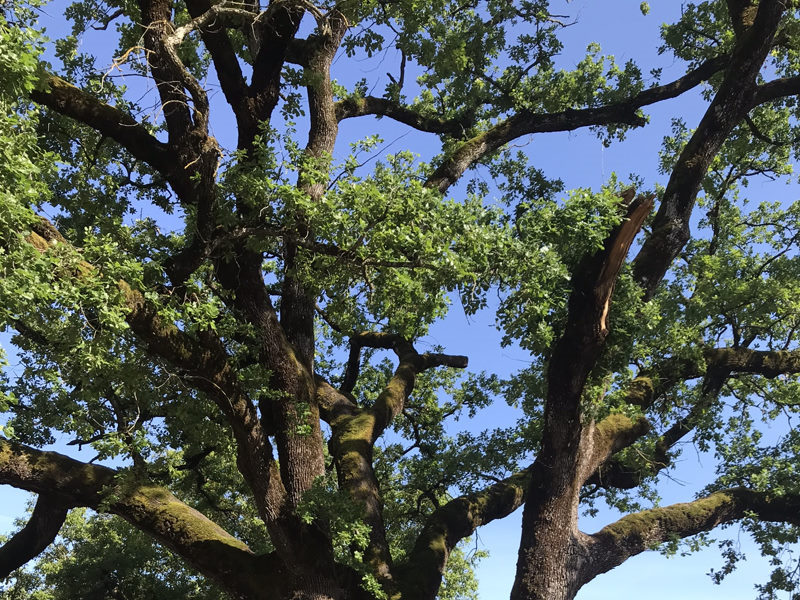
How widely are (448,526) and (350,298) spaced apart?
151 inches

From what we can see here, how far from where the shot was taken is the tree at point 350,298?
6633mm

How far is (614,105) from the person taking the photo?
11555mm

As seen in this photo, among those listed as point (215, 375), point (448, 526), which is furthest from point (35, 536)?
point (448, 526)

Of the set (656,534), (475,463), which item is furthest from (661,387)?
(475,463)

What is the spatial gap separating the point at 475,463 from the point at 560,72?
24.0ft

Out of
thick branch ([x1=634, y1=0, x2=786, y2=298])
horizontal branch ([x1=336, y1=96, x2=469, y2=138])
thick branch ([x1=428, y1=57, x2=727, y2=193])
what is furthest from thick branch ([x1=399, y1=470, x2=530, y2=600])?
horizontal branch ([x1=336, y1=96, x2=469, y2=138])

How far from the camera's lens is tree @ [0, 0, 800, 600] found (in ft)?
21.8

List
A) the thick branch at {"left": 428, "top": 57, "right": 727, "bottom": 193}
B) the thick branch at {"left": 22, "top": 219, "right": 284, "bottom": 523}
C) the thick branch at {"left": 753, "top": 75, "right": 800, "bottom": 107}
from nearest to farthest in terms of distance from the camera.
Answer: the thick branch at {"left": 22, "top": 219, "right": 284, "bottom": 523} < the thick branch at {"left": 753, "top": 75, "right": 800, "bottom": 107} < the thick branch at {"left": 428, "top": 57, "right": 727, "bottom": 193}

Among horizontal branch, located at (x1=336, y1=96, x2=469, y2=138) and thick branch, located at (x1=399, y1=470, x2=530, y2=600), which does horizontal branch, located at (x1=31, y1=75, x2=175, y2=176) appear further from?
thick branch, located at (x1=399, y1=470, x2=530, y2=600)

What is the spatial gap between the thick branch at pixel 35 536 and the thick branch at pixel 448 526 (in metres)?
5.17

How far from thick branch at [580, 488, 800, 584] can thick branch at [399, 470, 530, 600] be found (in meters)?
1.58

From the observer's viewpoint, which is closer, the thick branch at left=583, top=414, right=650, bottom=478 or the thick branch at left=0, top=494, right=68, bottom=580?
the thick branch at left=583, top=414, right=650, bottom=478

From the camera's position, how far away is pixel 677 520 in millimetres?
10383

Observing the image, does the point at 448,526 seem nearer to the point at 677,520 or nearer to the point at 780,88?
the point at 677,520
